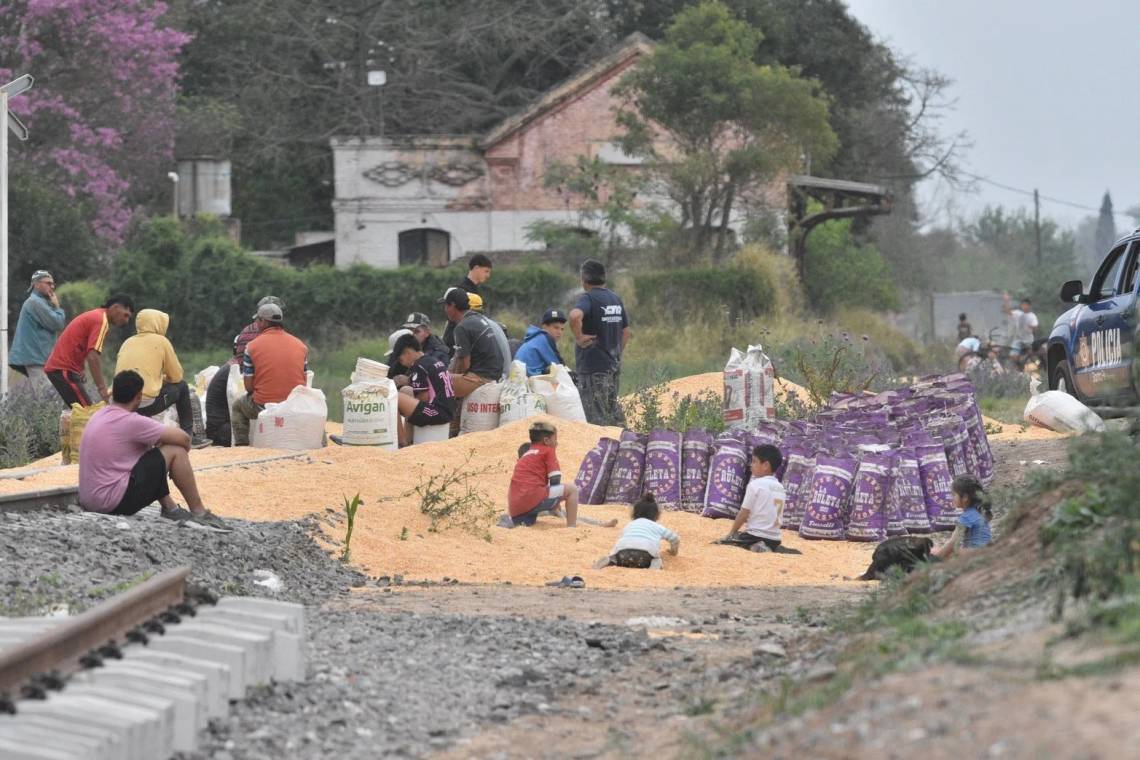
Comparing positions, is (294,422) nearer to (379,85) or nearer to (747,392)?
(747,392)

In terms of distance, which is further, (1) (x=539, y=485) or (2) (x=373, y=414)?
(2) (x=373, y=414)

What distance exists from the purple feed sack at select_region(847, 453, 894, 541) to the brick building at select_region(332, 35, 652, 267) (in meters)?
32.9

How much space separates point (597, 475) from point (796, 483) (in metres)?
1.74

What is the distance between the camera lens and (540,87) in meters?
52.8

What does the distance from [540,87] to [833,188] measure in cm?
1189

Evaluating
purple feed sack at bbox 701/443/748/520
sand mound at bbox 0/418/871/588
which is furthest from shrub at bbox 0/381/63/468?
purple feed sack at bbox 701/443/748/520

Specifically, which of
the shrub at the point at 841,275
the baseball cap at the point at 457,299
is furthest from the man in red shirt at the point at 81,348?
the shrub at the point at 841,275

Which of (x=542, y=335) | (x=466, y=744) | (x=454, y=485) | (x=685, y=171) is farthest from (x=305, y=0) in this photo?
(x=466, y=744)

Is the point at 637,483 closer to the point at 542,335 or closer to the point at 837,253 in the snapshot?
the point at 542,335

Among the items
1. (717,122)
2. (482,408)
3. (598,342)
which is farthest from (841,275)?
(482,408)

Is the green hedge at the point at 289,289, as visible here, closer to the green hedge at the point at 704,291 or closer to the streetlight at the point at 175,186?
the green hedge at the point at 704,291

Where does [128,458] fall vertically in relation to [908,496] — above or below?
above

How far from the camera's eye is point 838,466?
1424cm

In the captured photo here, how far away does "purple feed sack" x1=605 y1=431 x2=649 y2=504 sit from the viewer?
15227 mm
